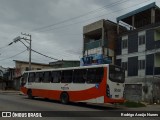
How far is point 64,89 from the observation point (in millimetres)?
26141

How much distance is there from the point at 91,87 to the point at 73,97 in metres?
2.55

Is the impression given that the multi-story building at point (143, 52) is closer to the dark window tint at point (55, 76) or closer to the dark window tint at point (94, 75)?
the dark window tint at point (55, 76)

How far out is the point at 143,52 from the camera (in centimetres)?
3719

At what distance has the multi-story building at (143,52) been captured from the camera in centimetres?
3547

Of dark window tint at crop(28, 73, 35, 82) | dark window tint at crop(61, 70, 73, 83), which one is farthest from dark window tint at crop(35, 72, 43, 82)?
dark window tint at crop(61, 70, 73, 83)

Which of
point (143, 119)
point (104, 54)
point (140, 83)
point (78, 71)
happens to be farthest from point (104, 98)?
point (104, 54)

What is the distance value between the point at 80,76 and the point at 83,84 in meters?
0.77

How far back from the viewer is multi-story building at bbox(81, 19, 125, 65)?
4175 cm

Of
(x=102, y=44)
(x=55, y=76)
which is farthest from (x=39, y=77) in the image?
(x=102, y=44)

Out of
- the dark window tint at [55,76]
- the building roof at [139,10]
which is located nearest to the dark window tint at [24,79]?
the dark window tint at [55,76]

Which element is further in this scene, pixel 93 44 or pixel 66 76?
pixel 93 44

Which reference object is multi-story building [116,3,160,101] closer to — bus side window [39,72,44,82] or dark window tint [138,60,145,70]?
dark window tint [138,60,145,70]

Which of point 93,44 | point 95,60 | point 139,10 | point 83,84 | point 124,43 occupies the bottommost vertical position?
point 83,84

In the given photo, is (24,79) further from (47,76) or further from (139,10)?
(139,10)
